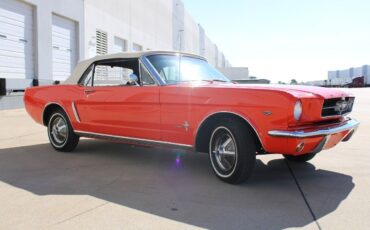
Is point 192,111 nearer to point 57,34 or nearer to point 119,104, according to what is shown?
point 119,104

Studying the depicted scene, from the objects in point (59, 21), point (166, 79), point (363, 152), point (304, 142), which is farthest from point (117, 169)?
point (59, 21)

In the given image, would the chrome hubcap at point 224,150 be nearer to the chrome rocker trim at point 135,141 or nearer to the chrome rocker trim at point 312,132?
the chrome rocker trim at point 135,141

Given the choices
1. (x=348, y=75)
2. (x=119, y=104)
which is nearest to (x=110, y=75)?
(x=119, y=104)

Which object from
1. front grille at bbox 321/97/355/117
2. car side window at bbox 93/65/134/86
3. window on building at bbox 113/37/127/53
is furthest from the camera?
window on building at bbox 113/37/127/53

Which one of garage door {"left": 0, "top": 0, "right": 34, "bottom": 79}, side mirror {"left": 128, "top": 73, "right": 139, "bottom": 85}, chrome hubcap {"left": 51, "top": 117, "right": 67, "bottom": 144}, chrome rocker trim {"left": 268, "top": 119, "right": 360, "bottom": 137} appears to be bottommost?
chrome hubcap {"left": 51, "top": 117, "right": 67, "bottom": 144}

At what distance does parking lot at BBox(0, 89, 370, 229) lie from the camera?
9.96ft

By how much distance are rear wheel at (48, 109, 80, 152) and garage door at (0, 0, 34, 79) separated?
767cm

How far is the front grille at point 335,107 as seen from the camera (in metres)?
3.96

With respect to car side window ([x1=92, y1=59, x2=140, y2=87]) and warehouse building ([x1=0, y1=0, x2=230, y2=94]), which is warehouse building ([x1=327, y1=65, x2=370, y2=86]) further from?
car side window ([x1=92, y1=59, x2=140, y2=87])

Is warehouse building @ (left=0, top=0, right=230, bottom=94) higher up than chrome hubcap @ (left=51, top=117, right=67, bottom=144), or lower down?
higher up

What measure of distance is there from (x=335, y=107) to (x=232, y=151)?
1.19 meters

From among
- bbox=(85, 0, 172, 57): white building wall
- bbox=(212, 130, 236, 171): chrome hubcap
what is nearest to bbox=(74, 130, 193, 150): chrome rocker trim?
bbox=(212, 130, 236, 171): chrome hubcap

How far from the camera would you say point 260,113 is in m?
3.72

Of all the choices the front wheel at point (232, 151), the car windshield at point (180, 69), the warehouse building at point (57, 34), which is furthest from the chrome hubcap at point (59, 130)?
the warehouse building at point (57, 34)
